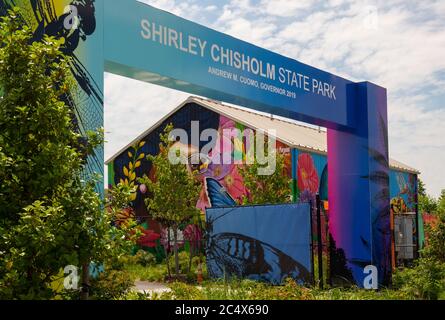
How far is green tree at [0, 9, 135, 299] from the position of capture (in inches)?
227

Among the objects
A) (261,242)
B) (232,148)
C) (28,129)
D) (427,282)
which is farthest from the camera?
(232,148)

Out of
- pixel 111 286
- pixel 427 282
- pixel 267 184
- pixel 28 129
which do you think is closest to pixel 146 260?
pixel 267 184

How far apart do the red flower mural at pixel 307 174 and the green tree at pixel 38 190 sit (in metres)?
18.3

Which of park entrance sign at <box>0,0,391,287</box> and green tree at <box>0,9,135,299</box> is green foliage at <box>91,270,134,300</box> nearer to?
green tree at <box>0,9,135,299</box>

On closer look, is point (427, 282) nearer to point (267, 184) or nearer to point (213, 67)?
point (213, 67)

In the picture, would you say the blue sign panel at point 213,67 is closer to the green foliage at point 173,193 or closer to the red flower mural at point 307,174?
the green foliage at point 173,193

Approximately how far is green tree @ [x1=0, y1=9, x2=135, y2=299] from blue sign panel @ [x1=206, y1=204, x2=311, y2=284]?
8543 millimetres

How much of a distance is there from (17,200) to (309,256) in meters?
Answer: 9.29

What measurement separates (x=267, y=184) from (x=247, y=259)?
6.70 m

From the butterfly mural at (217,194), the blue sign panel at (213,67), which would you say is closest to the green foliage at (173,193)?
the butterfly mural at (217,194)

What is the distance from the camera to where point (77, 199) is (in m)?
6.23

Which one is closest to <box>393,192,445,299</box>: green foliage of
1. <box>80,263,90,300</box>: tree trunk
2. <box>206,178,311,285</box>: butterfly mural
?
<box>206,178,311,285</box>: butterfly mural

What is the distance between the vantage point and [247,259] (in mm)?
15516

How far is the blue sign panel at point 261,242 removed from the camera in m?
14.5
